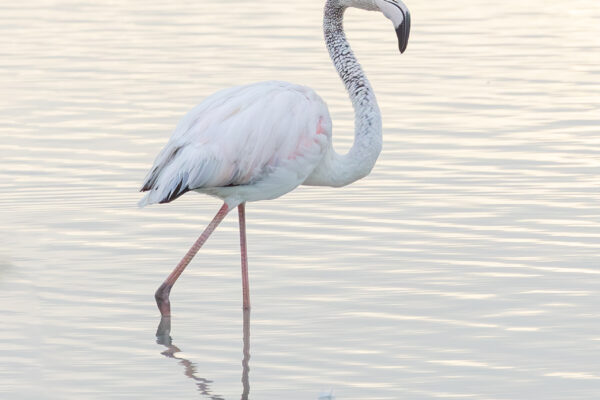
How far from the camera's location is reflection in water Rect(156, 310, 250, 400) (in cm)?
702

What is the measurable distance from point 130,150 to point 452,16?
893cm

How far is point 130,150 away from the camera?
40.5 feet

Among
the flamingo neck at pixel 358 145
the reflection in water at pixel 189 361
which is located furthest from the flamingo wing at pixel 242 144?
the reflection in water at pixel 189 361

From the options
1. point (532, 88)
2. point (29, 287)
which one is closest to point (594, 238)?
point (29, 287)

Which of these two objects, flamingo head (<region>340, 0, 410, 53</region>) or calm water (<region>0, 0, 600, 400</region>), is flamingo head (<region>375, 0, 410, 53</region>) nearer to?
flamingo head (<region>340, 0, 410, 53</region>)

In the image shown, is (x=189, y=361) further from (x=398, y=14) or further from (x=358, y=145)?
(x=398, y=14)

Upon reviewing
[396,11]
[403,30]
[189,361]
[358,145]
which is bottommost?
[189,361]

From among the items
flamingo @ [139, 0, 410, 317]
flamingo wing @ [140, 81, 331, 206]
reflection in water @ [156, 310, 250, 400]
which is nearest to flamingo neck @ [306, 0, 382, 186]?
flamingo @ [139, 0, 410, 317]

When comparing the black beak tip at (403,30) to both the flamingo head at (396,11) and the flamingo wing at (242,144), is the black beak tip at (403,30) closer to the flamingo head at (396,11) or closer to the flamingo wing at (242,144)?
the flamingo head at (396,11)

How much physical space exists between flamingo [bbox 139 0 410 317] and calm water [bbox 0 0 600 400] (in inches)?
23.7

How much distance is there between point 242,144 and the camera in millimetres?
8219

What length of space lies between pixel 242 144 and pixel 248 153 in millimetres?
59

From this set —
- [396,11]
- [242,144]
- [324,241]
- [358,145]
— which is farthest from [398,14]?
[324,241]

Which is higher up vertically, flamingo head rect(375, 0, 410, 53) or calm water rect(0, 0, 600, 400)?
flamingo head rect(375, 0, 410, 53)
